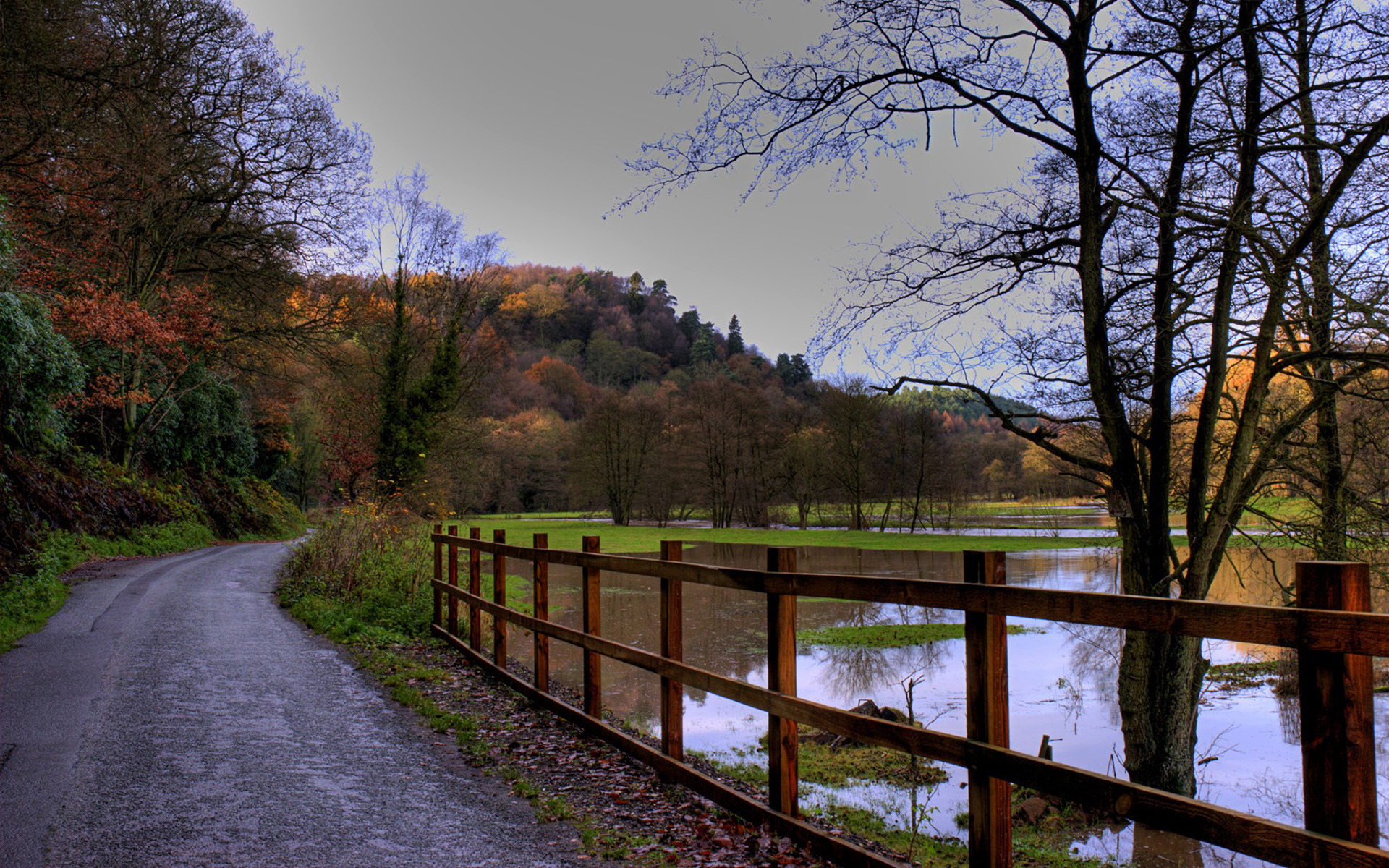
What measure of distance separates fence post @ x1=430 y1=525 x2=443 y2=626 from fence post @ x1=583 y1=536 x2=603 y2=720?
4.74 meters

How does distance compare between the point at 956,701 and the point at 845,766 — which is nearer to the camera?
the point at 845,766

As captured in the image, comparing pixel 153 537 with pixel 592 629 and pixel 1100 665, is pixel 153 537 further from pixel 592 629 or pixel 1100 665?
pixel 1100 665

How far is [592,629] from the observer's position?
19.8 feet

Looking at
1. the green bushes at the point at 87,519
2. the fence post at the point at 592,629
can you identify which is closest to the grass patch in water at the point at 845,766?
the fence post at the point at 592,629

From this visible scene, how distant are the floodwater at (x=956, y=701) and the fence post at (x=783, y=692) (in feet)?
3.43

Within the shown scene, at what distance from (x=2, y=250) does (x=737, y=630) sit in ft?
40.9

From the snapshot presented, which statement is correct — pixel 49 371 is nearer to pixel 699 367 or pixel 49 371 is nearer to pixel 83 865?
pixel 83 865

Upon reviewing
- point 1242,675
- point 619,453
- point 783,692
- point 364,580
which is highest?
point 619,453

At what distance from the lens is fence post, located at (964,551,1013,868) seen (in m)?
3.13

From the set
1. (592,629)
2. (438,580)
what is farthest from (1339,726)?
(438,580)

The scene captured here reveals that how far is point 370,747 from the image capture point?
5.78m

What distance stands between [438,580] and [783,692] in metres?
7.26

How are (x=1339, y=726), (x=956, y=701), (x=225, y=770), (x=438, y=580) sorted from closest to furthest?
(x=1339, y=726)
(x=225, y=770)
(x=438, y=580)
(x=956, y=701)

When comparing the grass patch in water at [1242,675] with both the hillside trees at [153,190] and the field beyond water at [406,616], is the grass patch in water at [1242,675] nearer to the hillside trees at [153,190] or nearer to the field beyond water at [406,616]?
the field beyond water at [406,616]
